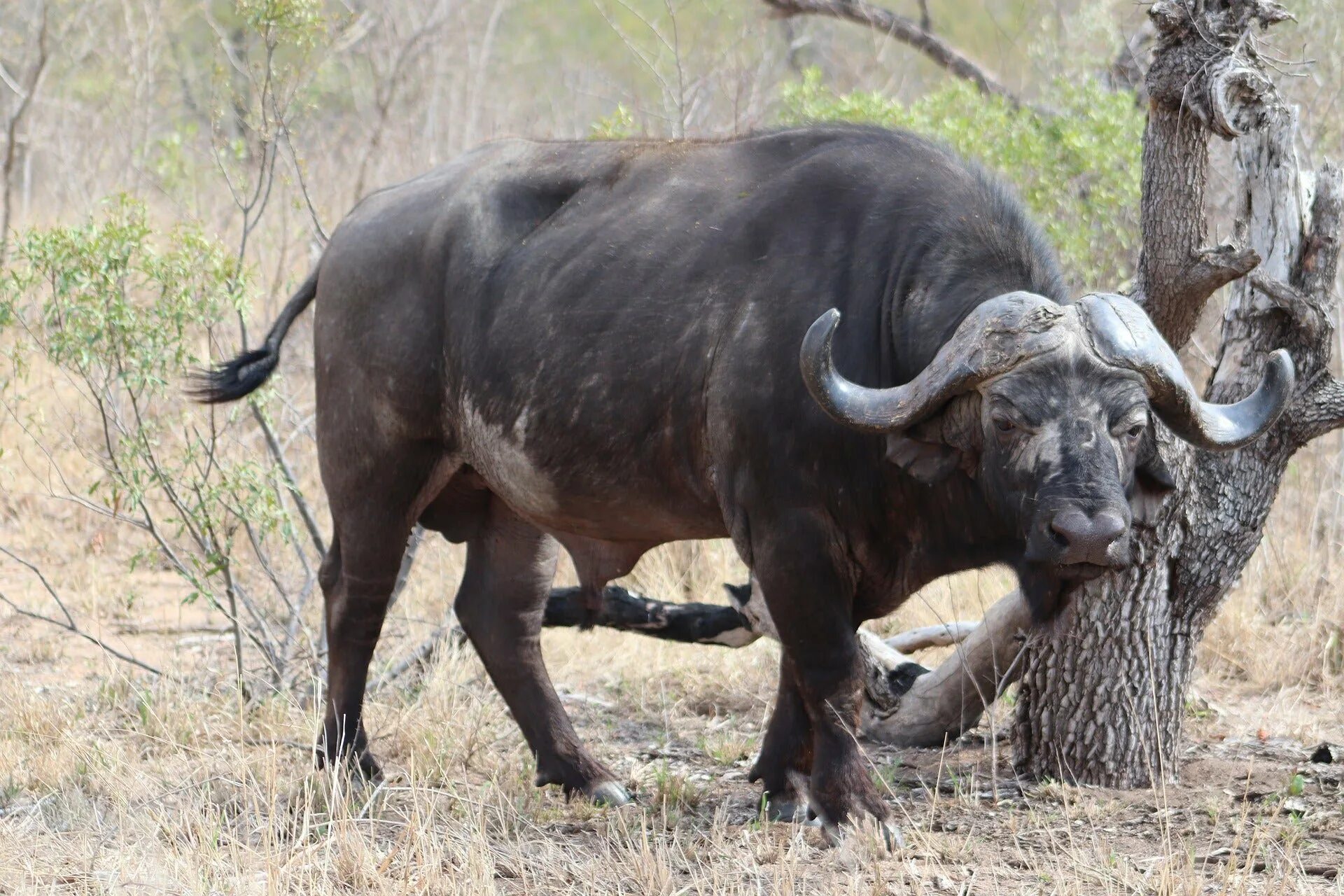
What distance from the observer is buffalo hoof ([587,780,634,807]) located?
5070 mm

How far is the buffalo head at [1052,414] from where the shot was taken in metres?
3.63

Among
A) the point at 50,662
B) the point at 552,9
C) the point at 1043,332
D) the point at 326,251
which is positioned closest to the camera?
the point at 1043,332

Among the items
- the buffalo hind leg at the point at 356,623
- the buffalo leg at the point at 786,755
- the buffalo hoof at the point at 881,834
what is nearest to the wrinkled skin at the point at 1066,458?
the buffalo hoof at the point at 881,834

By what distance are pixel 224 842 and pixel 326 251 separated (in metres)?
2.06

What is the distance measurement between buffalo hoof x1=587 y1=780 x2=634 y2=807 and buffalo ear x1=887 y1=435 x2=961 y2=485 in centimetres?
172

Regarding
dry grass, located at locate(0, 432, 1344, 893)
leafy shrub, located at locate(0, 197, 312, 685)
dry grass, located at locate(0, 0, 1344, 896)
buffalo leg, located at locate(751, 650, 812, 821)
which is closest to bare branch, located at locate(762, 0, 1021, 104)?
dry grass, located at locate(0, 0, 1344, 896)

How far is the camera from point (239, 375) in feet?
A: 18.3

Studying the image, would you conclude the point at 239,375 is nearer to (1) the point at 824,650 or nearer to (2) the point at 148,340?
(2) the point at 148,340

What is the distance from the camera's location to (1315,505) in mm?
7391

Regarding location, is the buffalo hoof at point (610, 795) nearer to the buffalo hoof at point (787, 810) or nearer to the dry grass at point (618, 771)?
the dry grass at point (618, 771)

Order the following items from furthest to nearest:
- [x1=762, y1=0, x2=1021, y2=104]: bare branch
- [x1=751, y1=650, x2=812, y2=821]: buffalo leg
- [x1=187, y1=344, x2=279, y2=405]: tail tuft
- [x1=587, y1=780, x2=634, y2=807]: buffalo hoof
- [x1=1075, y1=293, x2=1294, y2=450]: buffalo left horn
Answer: [x1=762, y1=0, x2=1021, y2=104]: bare branch < [x1=187, y1=344, x2=279, y2=405]: tail tuft < [x1=587, y1=780, x2=634, y2=807]: buffalo hoof < [x1=751, y1=650, x2=812, y2=821]: buffalo leg < [x1=1075, y1=293, x2=1294, y2=450]: buffalo left horn

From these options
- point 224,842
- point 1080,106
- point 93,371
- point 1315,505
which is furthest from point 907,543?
point 1080,106

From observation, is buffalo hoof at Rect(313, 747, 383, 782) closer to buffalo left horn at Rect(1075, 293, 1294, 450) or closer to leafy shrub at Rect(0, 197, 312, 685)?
leafy shrub at Rect(0, 197, 312, 685)

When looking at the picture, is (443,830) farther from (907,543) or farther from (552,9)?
(552,9)
